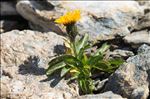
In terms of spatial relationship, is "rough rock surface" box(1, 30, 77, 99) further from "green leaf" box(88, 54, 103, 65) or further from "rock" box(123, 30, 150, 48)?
"rock" box(123, 30, 150, 48)

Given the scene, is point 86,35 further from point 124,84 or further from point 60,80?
point 124,84

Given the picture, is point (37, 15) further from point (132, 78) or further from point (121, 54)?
point (132, 78)

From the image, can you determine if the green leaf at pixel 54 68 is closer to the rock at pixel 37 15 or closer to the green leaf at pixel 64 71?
the green leaf at pixel 64 71

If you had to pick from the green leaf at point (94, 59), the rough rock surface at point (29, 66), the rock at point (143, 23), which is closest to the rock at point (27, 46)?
the rough rock surface at point (29, 66)

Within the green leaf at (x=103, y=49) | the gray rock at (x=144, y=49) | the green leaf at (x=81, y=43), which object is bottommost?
the green leaf at (x=103, y=49)

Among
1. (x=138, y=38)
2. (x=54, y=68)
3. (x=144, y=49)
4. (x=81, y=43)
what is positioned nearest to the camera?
(x=144, y=49)

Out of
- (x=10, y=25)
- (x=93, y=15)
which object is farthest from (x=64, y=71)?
(x=10, y=25)
